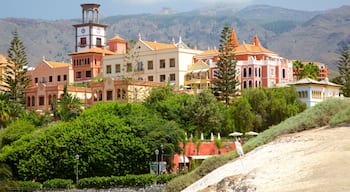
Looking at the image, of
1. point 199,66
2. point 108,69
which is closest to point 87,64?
point 108,69

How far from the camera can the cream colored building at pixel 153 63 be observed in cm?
7444

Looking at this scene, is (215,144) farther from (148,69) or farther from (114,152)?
(148,69)

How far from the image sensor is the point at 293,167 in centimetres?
2023

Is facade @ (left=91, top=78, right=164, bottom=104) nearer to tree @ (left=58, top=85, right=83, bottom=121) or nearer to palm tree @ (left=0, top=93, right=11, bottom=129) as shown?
tree @ (left=58, top=85, right=83, bottom=121)

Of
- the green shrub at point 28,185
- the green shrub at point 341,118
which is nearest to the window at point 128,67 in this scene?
the green shrub at point 28,185

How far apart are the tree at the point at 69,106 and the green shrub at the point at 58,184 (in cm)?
1447

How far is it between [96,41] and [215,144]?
51.2 m

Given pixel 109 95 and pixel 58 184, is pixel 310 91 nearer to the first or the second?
pixel 109 95

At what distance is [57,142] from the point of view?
159 feet

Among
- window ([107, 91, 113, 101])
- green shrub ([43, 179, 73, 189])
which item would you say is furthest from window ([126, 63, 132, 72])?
green shrub ([43, 179, 73, 189])

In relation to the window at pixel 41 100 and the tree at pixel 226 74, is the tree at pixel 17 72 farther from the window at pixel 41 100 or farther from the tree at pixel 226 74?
the tree at pixel 226 74

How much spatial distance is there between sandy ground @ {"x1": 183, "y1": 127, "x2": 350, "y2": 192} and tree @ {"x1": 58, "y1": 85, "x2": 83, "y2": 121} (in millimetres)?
37536

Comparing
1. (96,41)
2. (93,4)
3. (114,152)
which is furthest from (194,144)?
(93,4)

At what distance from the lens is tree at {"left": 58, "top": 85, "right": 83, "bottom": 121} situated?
2420 inches
